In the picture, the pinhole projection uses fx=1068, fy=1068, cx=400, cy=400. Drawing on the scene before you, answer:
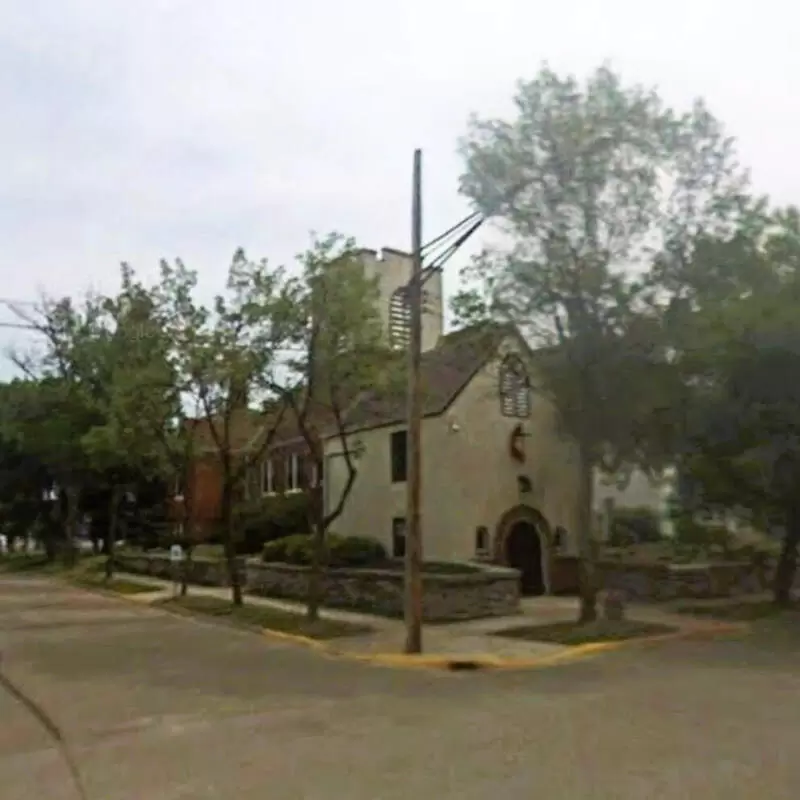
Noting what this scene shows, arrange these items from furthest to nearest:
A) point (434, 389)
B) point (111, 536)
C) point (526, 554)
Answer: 1. point (111, 536)
2. point (526, 554)
3. point (434, 389)

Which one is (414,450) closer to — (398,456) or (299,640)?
Result: (299,640)

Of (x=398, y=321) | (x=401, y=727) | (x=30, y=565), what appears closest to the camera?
(x=401, y=727)

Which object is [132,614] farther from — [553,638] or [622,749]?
[622,749]

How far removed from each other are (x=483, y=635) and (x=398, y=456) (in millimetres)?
13144

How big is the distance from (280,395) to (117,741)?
13.0 metres

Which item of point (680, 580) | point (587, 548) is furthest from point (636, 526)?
point (587, 548)

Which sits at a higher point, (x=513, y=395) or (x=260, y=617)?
(x=513, y=395)

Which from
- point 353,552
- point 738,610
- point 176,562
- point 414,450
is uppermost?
point 414,450

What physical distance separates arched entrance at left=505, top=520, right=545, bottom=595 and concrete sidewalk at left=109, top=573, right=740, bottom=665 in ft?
9.82

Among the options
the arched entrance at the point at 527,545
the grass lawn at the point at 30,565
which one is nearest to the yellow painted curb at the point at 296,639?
the arched entrance at the point at 527,545

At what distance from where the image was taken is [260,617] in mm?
24266

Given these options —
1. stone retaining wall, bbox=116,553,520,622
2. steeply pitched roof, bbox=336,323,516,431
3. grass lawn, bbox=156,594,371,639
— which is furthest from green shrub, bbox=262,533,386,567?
steeply pitched roof, bbox=336,323,516,431

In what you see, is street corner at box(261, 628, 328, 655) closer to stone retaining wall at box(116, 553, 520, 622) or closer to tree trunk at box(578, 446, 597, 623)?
stone retaining wall at box(116, 553, 520, 622)

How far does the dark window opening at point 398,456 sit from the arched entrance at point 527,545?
3609 mm
